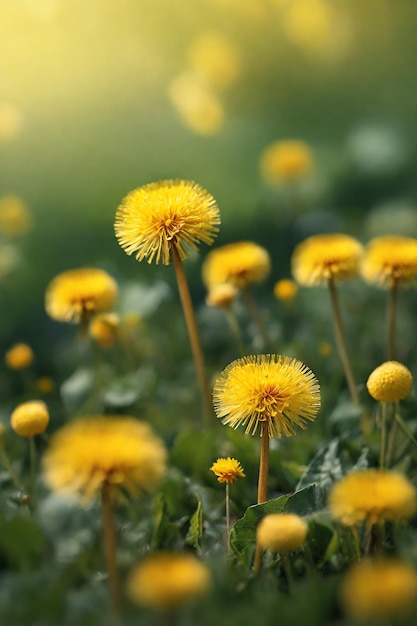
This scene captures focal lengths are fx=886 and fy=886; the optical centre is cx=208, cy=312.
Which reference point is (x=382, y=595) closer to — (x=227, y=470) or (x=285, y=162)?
(x=227, y=470)

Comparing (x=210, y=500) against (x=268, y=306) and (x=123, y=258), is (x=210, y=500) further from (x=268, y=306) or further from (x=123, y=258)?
(x=123, y=258)

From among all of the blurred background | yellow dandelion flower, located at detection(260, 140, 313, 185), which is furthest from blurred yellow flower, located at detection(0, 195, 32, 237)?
yellow dandelion flower, located at detection(260, 140, 313, 185)

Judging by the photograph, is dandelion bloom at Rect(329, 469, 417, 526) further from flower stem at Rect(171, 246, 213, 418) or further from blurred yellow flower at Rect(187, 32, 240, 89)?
blurred yellow flower at Rect(187, 32, 240, 89)

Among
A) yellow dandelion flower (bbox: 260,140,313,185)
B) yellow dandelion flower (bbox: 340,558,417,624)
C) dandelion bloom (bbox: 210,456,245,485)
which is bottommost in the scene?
yellow dandelion flower (bbox: 340,558,417,624)

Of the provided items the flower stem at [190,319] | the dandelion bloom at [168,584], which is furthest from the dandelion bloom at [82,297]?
the dandelion bloom at [168,584]

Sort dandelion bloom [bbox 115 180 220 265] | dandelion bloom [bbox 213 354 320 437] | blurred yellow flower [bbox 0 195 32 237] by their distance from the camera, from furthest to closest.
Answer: blurred yellow flower [bbox 0 195 32 237] → dandelion bloom [bbox 115 180 220 265] → dandelion bloom [bbox 213 354 320 437]

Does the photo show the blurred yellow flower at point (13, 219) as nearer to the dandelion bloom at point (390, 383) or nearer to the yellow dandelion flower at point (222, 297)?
the yellow dandelion flower at point (222, 297)

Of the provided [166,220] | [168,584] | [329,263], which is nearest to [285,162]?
[329,263]
